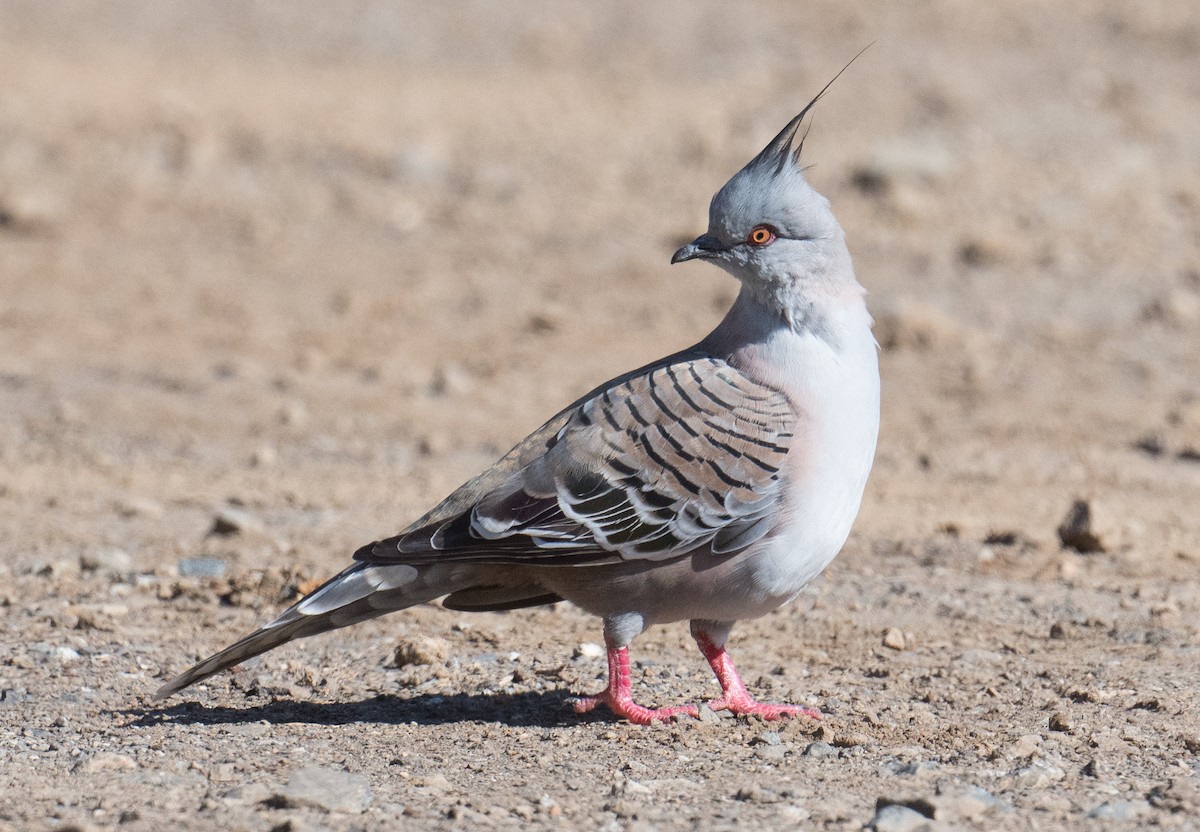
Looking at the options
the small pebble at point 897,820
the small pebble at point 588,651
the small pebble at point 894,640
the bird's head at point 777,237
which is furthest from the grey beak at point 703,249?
the small pebble at point 897,820

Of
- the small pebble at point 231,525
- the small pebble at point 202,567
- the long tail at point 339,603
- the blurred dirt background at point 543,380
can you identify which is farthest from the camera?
the small pebble at point 231,525

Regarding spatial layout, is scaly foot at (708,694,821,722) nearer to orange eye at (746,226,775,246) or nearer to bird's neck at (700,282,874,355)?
bird's neck at (700,282,874,355)

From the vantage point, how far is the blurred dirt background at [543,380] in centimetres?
487

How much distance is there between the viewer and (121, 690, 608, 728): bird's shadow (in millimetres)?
5270

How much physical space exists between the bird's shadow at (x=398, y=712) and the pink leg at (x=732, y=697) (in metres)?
0.40

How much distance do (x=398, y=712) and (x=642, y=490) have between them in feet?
3.83

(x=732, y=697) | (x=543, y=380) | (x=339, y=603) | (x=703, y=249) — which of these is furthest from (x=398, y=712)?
(x=543, y=380)

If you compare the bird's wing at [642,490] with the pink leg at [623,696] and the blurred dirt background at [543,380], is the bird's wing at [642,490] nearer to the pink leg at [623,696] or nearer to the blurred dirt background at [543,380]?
the pink leg at [623,696]

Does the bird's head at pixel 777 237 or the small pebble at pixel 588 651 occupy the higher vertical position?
the bird's head at pixel 777 237

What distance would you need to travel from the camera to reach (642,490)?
16.4 ft

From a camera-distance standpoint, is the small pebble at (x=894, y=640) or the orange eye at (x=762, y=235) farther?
the small pebble at (x=894, y=640)

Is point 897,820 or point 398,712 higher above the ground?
point 398,712

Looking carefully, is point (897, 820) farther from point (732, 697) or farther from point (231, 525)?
point (231, 525)

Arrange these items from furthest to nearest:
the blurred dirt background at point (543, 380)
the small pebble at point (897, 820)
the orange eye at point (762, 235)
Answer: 1. the orange eye at point (762, 235)
2. the blurred dirt background at point (543, 380)
3. the small pebble at point (897, 820)
